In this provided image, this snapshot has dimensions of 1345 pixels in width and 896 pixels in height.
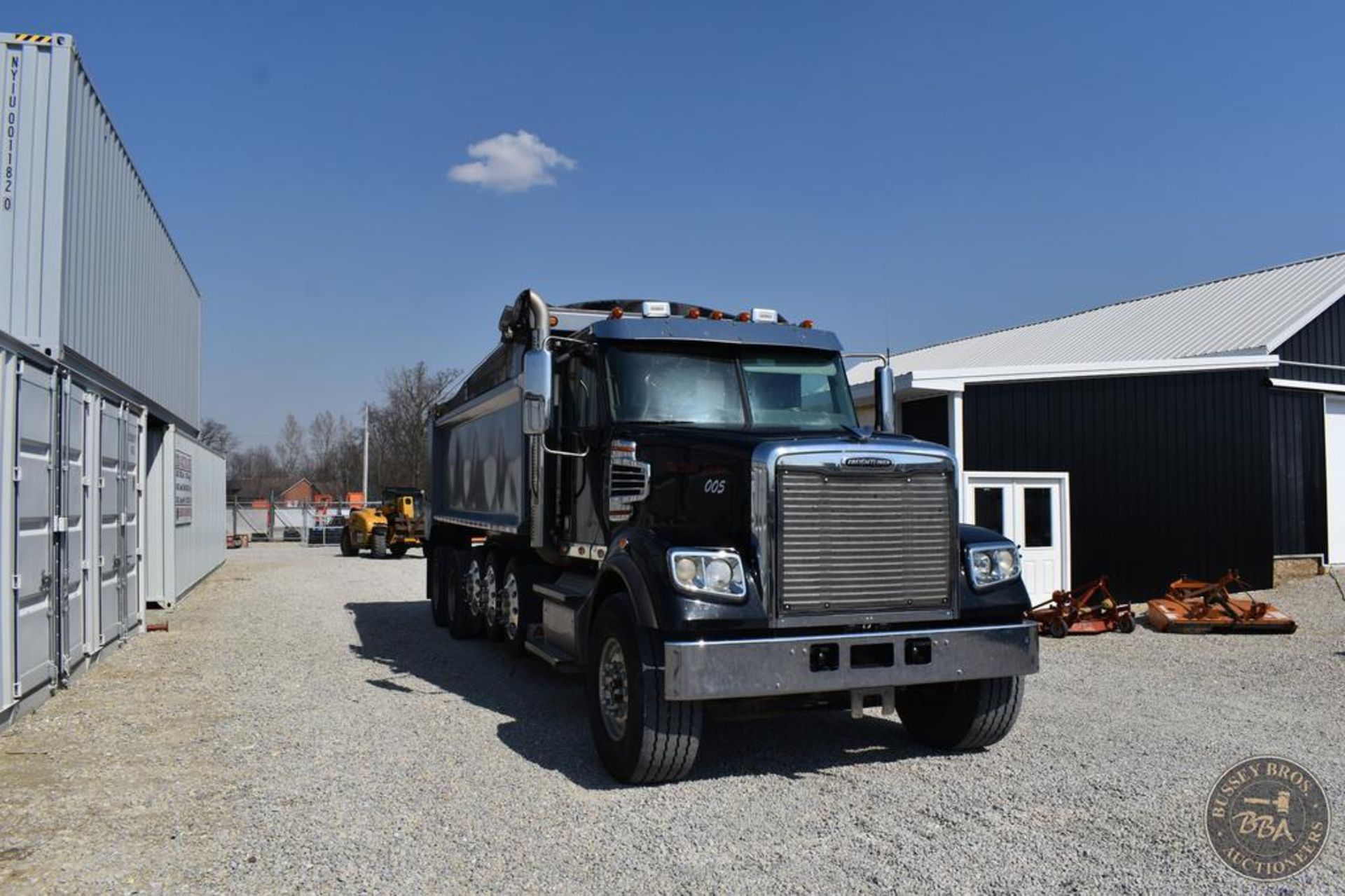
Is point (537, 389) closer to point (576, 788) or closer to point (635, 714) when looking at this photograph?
point (635, 714)

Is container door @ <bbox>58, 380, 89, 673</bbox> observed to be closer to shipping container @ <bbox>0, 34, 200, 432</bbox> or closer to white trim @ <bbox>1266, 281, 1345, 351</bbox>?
shipping container @ <bbox>0, 34, 200, 432</bbox>

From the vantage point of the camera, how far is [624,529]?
6039mm

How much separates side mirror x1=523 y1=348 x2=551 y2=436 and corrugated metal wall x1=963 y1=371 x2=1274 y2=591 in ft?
25.5

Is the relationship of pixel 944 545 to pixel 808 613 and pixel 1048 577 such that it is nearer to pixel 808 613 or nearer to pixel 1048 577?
pixel 808 613

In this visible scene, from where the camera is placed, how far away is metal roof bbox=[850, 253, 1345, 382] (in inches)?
635

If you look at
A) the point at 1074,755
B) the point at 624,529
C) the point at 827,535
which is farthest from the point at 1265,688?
the point at 624,529

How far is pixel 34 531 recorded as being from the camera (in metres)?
7.46

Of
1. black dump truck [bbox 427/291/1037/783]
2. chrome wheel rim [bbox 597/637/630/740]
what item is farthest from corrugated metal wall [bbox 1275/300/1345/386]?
chrome wheel rim [bbox 597/637/630/740]

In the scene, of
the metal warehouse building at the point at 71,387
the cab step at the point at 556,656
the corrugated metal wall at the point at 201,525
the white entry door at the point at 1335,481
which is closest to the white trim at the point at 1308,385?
the white entry door at the point at 1335,481

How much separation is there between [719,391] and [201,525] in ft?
50.3

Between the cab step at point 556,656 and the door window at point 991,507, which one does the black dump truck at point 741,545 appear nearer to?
the cab step at point 556,656

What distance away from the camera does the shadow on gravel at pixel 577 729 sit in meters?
5.99

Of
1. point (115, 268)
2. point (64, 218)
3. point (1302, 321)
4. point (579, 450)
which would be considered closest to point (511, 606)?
point (579, 450)

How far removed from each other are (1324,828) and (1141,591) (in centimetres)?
953
